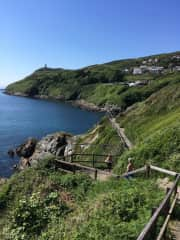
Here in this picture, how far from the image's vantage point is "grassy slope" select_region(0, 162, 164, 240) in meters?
8.79

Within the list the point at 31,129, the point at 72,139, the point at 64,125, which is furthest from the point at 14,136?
the point at 72,139

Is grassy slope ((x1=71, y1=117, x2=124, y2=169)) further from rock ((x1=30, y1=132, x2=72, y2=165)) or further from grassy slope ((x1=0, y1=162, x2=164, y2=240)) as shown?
grassy slope ((x1=0, y1=162, x2=164, y2=240))

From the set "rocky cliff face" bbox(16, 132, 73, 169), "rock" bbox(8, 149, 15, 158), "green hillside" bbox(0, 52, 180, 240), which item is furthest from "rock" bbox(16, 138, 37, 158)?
"green hillside" bbox(0, 52, 180, 240)

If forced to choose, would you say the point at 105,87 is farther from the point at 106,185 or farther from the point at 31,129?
the point at 106,185

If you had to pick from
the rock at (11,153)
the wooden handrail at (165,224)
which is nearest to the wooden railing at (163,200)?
the wooden handrail at (165,224)

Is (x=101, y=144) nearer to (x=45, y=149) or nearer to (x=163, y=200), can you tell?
(x=45, y=149)

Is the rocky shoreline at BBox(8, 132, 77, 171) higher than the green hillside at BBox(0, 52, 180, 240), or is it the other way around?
the green hillside at BBox(0, 52, 180, 240)

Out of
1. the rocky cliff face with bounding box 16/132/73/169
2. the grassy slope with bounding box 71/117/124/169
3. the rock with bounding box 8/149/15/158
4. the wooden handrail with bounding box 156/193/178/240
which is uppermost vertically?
the wooden handrail with bounding box 156/193/178/240

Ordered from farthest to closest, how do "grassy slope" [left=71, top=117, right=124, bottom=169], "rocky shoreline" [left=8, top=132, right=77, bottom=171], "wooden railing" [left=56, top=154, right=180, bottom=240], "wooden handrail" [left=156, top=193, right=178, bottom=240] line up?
1. "rocky shoreline" [left=8, top=132, right=77, bottom=171]
2. "grassy slope" [left=71, top=117, right=124, bottom=169]
3. "wooden handrail" [left=156, top=193, right=178, bottom=240]
4. "wooden railing" [left=56, top=154, right=180, bottom=240]

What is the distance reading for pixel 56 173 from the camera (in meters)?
16.3

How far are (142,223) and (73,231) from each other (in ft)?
7.07

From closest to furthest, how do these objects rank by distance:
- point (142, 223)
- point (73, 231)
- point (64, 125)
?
point (142, 223) → point (73, 231) → point (64, 125)

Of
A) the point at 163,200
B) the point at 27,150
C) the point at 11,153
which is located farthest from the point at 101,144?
the point at 163,200

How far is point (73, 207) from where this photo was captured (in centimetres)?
1223
